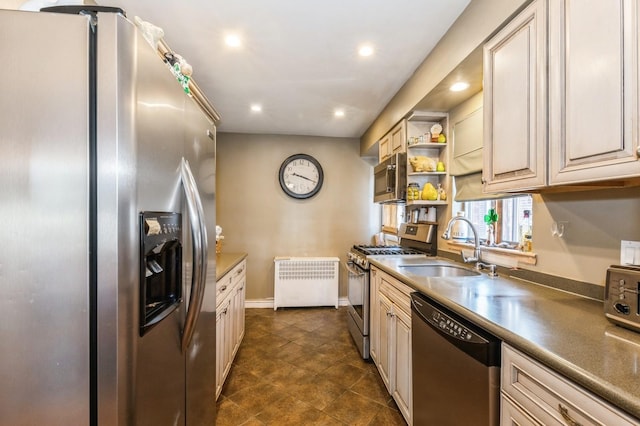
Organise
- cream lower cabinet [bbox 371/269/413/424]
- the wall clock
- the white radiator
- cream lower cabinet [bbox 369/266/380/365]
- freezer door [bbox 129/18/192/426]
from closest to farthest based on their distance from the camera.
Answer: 1. freezer door [bbox 129/18/192/426]
2. cream lower cabinet [bbox 371/269/413/424]
3. cream lower cabinet [bbox 369/266/380/365]
4. the white radiator
5. the wall clock

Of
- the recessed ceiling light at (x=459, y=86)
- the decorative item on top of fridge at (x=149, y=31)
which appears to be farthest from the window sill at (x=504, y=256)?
the decorative item on top of fridge at (x=149, y=31)

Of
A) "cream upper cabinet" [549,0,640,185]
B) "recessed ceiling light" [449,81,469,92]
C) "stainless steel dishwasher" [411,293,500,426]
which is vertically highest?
"recessed ceiling light" [449,81,469,92]

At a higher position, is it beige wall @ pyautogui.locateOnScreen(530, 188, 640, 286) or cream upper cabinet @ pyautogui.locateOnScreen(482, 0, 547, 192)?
cream upper cabinet @ pyautogui.locateOnScreen(482, 0, 547, 192)

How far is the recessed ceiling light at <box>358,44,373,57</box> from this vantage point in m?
2.08

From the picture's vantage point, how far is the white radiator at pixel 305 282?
405 centimetres

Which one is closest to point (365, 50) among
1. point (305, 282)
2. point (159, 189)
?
point (159, 189)

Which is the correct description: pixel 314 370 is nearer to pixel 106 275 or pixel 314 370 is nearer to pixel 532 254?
pixel 532 254

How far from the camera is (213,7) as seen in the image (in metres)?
1.70

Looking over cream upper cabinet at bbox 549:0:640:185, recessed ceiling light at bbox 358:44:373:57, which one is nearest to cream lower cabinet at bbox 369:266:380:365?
cream upper cabinet at bbox 549:0:640:185

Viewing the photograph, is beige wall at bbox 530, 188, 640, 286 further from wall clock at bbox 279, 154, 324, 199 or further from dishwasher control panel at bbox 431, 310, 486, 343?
wall clock at bbox 279, 154, 324, 199

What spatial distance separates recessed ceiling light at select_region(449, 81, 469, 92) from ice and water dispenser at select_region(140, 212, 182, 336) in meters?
1.99

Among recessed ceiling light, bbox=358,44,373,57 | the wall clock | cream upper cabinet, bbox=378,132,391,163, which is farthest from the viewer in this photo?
the wall clock

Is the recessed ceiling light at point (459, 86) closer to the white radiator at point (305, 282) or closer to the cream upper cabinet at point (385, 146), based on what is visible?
the cream upper cabinet at point (385, 146)

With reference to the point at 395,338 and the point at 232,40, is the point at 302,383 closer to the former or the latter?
the point at 395,338
